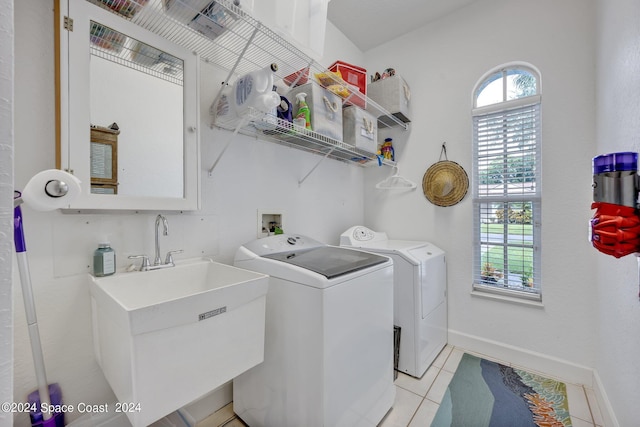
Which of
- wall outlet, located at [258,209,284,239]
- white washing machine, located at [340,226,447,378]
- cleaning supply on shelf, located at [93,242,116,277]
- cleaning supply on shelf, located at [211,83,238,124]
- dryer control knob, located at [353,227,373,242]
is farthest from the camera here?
dryer control knob, located at [353,227,373,242]

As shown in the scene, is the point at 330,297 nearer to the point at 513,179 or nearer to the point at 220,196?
the point at 220,196

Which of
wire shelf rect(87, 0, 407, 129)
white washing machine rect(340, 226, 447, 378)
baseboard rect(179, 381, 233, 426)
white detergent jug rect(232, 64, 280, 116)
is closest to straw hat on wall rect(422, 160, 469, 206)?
white washing machine rect(340, 226, 447, 378)

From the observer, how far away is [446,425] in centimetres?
153

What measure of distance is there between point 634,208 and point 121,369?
5.48 ft

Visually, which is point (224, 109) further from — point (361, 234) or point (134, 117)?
point (361, 234)

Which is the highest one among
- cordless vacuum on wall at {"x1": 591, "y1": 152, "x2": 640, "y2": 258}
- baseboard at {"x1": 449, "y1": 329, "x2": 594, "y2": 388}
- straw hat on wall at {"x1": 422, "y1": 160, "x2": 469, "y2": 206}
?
straw hat on wall at {"x1": 422, "y1": 160, "x2": 469, "y2": 206}

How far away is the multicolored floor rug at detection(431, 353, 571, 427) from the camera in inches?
61.7

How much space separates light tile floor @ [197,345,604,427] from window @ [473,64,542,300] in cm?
68

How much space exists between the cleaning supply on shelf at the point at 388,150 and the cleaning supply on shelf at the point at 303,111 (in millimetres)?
1187

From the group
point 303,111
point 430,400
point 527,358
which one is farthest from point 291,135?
point 527,358

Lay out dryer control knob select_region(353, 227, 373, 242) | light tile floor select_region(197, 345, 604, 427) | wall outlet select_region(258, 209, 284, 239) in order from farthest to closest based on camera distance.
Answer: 1. dryer control knob select_region(353, 227, 373, 242)
2. wall outlet select_region(258, 209, 284, 239)
3. light tile floor select_region(197, 345, 604, 427)

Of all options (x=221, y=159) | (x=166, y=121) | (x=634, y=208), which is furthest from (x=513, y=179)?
(x=166, y=121)

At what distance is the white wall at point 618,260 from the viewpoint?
44.8 inches

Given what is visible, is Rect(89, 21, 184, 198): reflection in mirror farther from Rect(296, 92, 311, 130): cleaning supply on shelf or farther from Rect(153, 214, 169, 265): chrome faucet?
Rect(296, 92, 311, 130): cleaning supply on shelf
